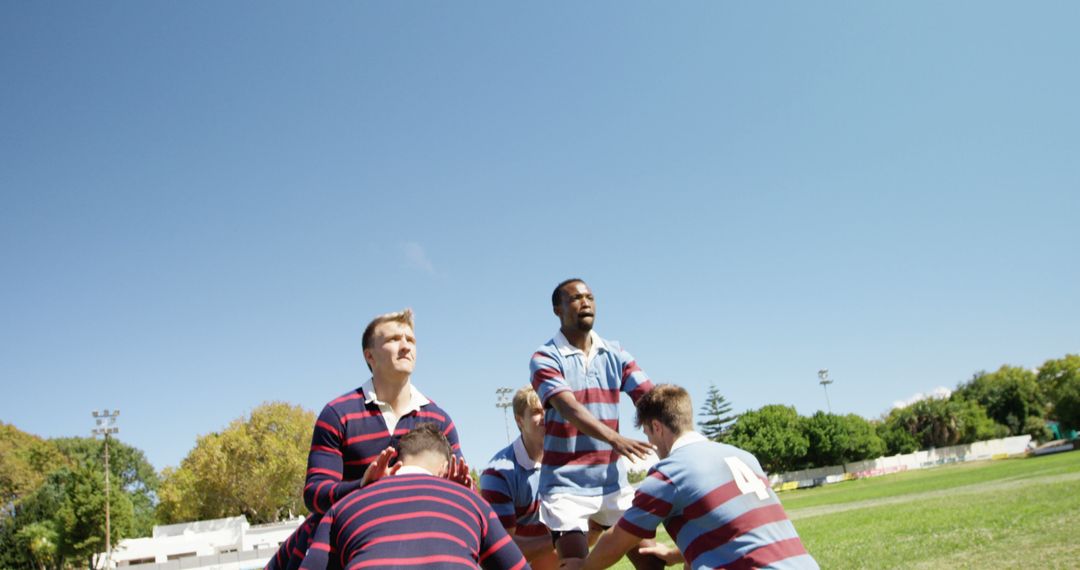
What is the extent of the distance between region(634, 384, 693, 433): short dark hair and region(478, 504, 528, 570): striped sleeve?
3.76 ft

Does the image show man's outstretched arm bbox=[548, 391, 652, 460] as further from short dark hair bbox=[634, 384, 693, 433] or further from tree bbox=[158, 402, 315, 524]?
tree bbox=[158, 402, 315, 524]

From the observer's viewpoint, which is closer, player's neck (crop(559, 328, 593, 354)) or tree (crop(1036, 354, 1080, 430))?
player's neck (crop(559, 328, 593, 354))

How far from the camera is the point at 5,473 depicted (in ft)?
218

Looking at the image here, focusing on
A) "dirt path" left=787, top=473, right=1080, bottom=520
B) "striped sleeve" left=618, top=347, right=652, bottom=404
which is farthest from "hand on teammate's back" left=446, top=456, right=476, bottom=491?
"dirt path" left=787, top=473, right=1080, bottom=520

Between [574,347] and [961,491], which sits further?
[961,491]

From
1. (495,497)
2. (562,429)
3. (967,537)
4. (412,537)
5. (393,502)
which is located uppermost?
(562,429)

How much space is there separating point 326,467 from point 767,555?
8.62ft

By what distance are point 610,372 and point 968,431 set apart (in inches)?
4054

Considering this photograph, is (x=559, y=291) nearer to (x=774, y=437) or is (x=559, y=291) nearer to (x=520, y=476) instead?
(x=520, y=476)

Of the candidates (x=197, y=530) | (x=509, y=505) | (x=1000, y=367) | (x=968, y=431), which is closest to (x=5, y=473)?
(x=197, y=530)

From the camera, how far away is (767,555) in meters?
3.36

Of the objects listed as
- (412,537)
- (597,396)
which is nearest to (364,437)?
(412,537)

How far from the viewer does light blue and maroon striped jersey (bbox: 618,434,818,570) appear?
11.2ft

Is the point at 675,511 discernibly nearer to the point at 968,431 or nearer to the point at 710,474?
the point at 710,474
